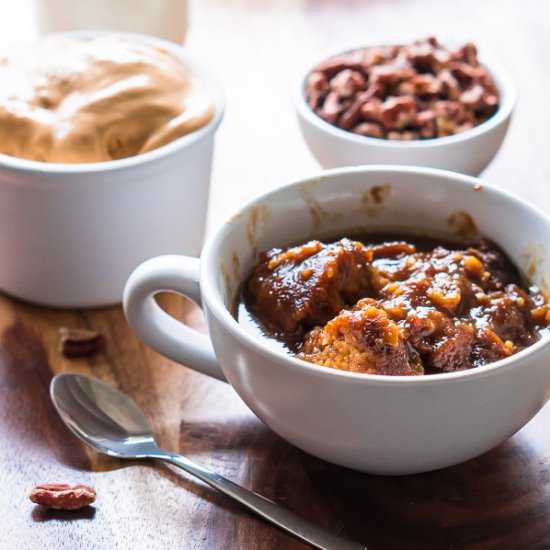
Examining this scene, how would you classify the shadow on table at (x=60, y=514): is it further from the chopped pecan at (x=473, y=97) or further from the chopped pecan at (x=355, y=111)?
the chopped pecan at (x=473, y=97)

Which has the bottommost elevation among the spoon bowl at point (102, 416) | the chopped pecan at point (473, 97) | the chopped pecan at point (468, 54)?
the spoon bowl at point (102, 416)

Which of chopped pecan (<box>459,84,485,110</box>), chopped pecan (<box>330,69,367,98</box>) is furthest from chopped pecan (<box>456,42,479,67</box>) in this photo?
chopped pecan (<box>330,69,367,98</box>)

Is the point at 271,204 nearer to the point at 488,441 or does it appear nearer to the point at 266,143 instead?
the point at 488,441

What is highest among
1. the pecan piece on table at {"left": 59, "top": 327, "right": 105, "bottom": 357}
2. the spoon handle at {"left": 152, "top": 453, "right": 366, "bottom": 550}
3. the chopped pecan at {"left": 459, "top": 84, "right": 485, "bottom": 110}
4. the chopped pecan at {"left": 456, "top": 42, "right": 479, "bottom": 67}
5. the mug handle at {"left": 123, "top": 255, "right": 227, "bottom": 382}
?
the chopped pecan at {"left": 456, "top": 42, "right": 479, "bottom": 67}

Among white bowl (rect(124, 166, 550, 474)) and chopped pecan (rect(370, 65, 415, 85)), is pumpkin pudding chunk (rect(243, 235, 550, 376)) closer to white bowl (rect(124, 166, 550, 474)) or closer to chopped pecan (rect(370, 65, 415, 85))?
white bowl (rect(124, 166, 550, 474))

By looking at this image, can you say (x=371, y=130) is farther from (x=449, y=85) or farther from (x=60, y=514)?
(x=60, y=514)

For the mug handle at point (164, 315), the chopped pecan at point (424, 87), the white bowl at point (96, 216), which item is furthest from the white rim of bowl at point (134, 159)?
the chopped pecan at point (424, 87)

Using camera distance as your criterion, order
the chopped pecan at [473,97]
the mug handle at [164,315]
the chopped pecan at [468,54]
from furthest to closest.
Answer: the chopped pecan at [468,54], the chopped pecan at [473,97], the mug handle at [164,315]
